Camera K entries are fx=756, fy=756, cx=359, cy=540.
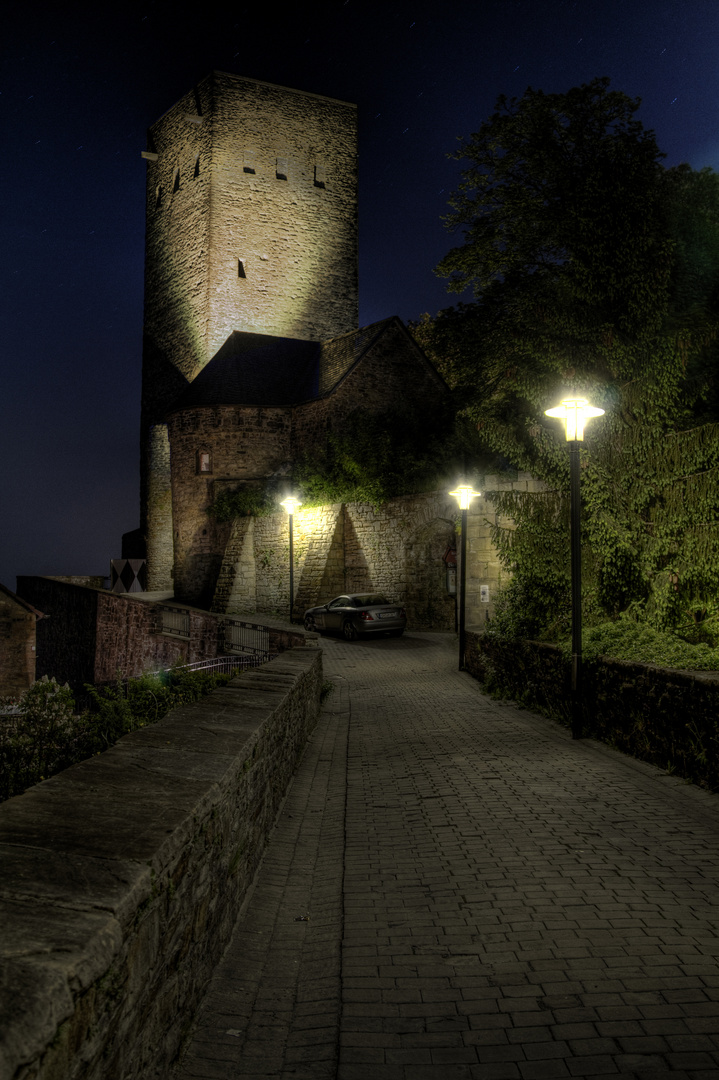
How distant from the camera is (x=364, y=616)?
908 inches

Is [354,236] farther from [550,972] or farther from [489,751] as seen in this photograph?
[550,972]

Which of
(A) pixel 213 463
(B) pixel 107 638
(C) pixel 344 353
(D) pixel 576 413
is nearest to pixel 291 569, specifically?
(B) pixel 107 638

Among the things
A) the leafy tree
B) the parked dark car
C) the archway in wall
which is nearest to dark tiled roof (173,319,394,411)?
the archway in wall

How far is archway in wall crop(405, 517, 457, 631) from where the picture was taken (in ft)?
85.3

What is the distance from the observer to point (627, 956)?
11.0 ft

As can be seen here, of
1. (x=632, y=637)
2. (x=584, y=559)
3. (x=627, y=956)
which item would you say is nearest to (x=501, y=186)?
(x=584, y=559)

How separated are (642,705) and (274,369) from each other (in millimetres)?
31986

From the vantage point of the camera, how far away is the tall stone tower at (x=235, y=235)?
134 feet

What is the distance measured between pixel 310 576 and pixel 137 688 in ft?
67.6

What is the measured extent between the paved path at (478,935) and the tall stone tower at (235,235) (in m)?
37.3

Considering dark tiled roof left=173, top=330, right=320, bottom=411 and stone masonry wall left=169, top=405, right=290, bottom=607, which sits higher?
dark tiled roof left=173, top=330, right=320, bottom=411

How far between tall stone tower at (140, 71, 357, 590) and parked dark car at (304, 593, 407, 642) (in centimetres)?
2002

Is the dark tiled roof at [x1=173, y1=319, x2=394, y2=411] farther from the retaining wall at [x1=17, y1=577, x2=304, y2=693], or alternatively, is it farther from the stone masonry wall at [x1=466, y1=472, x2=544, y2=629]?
the stone masonry wall at [x1=466, y1=472, x2=544, y2=629]

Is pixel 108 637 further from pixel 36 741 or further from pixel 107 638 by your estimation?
pixel 36 741
